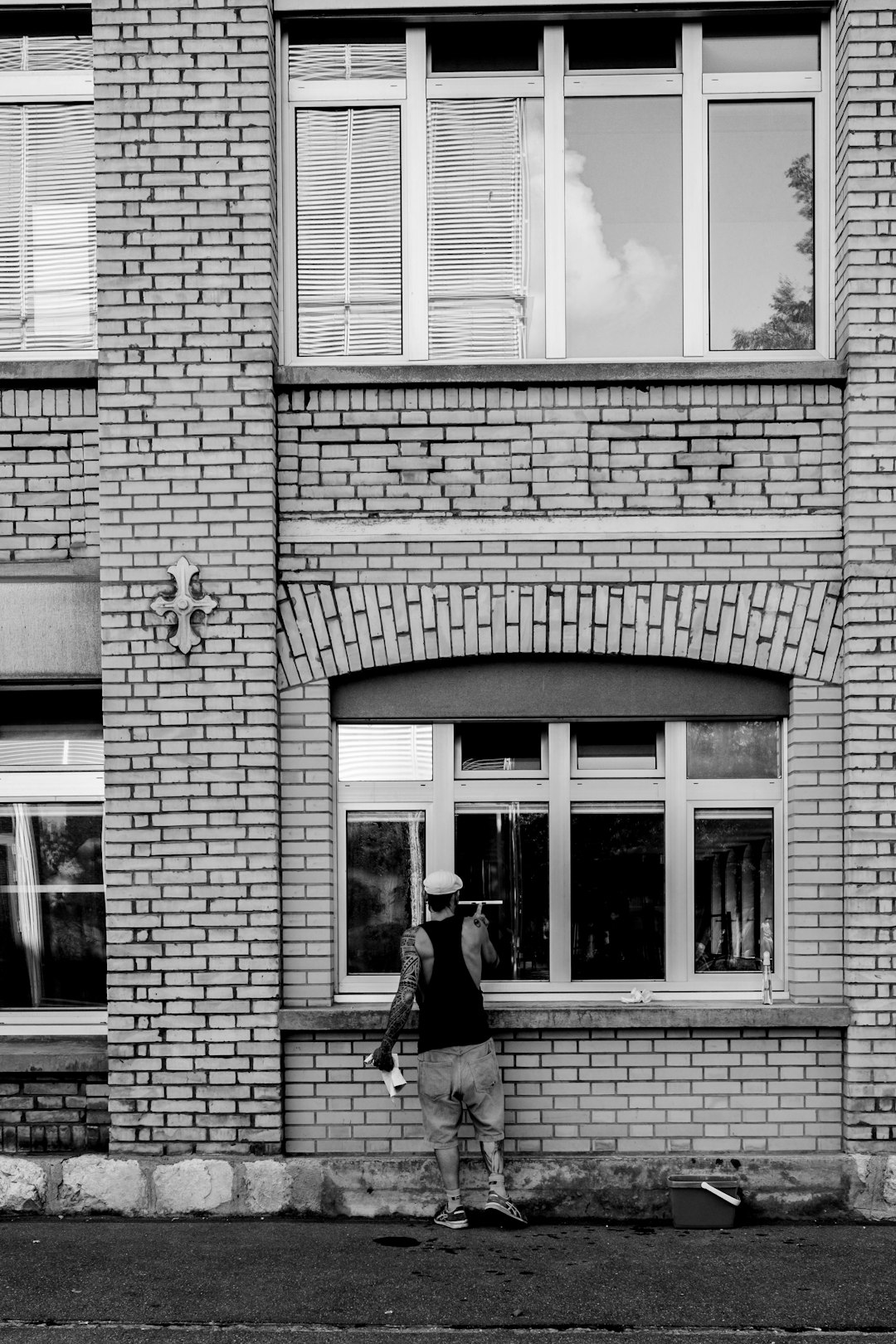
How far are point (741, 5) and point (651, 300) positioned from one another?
1538 mm

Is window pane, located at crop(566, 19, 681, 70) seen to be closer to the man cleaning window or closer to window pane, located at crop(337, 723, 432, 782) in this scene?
window pane, located at crop(337, 723, 432, 782)

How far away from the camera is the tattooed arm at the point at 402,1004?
6.12 metres

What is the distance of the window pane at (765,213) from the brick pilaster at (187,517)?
2360 mm

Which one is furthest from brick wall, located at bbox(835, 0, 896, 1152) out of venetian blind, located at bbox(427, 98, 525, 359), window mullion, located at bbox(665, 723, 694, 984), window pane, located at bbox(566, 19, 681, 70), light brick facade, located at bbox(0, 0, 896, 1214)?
venetian blind, located at bbox(427, 98, 525, 359)

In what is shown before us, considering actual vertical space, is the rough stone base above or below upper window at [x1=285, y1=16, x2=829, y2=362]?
below

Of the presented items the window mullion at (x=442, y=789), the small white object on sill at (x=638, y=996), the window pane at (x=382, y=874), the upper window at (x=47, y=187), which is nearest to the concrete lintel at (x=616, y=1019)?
the small white object on sill at (x=638, y=996)

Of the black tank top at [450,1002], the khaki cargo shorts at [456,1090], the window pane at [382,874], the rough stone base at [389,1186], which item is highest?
the window pane at [382,874]

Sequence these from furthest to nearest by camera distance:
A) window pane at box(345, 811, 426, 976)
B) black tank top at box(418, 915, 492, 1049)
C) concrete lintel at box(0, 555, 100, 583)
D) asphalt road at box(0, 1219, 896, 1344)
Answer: window pane at box(345, 811, 426, 976)
concrete lintel at box(0, 555, 100, 583)
black tank top at box(418, 915, 492, 1049)
asphalt road at box(0, 1219, 896, 1344)

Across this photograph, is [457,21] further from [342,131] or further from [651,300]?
[651,300]

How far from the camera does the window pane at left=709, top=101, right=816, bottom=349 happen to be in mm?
6816

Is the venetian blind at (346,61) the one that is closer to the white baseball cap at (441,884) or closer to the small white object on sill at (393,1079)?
the white baseball cap at (441,884)

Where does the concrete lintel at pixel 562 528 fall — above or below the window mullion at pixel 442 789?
above

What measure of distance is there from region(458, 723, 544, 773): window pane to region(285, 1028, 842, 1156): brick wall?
1387 mm

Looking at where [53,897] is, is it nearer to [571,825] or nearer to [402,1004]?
[402,1004]
